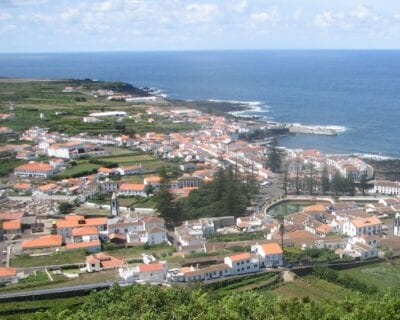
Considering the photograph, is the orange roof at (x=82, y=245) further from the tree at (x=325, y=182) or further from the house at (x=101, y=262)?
the tree at (x=325, y=182)

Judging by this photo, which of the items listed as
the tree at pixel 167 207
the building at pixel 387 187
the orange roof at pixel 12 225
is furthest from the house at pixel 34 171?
the building at pixel 387 187

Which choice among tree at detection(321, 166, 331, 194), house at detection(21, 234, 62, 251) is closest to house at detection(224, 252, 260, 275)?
house at detection(21, 234, 62, 251)

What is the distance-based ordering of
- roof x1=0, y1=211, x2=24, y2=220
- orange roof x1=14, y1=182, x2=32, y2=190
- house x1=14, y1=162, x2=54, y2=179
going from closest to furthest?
roof x1=0, y1=211, x2=24, y2=220 → orange roof x1=14, y1=182, x2=32, y2=190 → house x1=14, y1=162, x2=54, y2=179

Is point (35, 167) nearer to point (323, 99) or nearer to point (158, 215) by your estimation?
point (158, 215)

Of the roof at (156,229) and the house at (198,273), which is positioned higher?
the roof at (156,229)

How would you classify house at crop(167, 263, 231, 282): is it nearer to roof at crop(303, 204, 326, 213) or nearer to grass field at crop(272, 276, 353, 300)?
grass field at crop(272, 276, 353, 300)

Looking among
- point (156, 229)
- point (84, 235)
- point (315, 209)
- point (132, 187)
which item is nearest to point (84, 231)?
point (84, 235)
